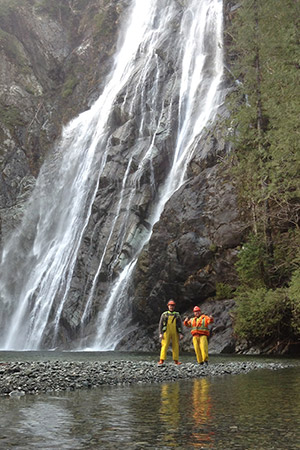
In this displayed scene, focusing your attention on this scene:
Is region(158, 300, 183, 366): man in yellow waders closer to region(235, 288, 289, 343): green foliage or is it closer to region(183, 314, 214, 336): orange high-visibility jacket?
region(183, 314, 214, 336): orange high-visibility jacket

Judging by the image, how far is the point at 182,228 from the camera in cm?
2689

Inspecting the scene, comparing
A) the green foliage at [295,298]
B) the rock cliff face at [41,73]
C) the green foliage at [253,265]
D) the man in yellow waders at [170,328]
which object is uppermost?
the rock cliff face at [41,73]

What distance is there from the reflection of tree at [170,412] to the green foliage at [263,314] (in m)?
11.4

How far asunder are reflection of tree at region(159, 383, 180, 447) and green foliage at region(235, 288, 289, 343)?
37.4 feet

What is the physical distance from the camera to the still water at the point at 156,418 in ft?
15.5

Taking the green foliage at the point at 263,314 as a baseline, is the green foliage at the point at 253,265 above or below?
above

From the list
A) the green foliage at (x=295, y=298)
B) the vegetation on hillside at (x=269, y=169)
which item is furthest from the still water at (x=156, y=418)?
the vegetation on hillside at (x=269, y=169)

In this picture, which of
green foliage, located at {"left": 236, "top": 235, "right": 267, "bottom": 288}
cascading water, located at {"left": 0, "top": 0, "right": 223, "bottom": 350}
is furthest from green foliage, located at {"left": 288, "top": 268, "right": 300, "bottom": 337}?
cascading water, located at {"left": 0, "top": 0, "right": 223, "bottom": 350}

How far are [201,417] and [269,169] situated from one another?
753 inches

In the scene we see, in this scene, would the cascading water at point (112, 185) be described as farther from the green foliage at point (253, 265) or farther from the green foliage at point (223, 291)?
the green foliage at point (253, 265)

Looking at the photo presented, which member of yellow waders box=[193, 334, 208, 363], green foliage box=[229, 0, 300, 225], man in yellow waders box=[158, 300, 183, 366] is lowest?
yellow waders box=[193, 334, 208, 363]

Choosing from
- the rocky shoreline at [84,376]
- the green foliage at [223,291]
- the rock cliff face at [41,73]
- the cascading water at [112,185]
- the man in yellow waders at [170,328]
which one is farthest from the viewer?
the rock cliff face at [41,73]

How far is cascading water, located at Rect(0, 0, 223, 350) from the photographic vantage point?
30328mm

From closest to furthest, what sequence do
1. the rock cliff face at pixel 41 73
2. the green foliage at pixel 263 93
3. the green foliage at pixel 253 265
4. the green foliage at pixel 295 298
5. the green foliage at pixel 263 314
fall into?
the green foliage at pixel 295 298 → the green foliage at pixel 263 314 → the green foliage at pixel 253 265 → the green foliage at pixel 263 93 → the rock cliff face at pixel 41 73
